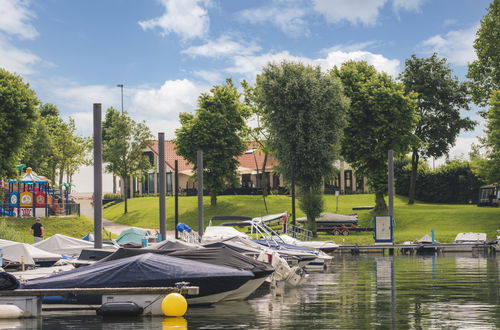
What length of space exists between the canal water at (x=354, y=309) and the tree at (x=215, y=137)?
50726 millimetres

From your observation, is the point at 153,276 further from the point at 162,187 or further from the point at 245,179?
the point at 245,179

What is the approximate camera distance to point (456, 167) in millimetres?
93562

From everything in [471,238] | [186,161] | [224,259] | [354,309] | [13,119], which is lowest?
[471,238]

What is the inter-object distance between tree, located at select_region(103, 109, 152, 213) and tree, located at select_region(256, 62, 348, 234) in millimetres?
24787

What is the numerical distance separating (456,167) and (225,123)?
30368 mm

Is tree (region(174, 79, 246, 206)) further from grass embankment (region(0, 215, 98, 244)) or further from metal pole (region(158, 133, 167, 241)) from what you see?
metal pole (region(158, 133, 167, 241))

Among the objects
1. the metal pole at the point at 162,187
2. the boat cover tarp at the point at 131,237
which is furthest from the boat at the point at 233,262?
the boat cover tarp at the point at 131,237

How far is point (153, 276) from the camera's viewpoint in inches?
861

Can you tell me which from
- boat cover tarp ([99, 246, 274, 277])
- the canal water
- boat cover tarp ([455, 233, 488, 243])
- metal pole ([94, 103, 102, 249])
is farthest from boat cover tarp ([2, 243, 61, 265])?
boat cover tarp ([455, 233, 488, 243])

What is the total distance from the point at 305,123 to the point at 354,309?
150 feet

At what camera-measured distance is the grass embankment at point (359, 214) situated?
2640 inches

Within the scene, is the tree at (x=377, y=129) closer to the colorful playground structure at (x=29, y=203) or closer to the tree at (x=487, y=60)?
the tree at (x=487, y=60)

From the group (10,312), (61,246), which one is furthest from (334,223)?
(10,312)

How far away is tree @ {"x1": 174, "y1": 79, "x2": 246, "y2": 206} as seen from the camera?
85331 mm
